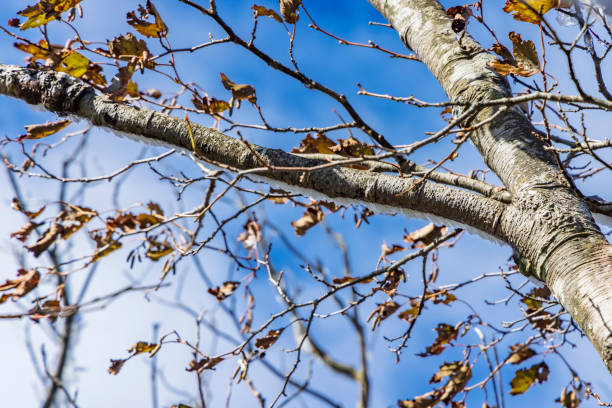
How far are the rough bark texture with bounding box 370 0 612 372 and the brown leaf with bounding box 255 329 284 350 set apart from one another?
109 cm

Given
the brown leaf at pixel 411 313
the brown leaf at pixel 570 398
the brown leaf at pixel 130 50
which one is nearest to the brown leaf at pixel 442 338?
the brown leaf at pixel 411 313

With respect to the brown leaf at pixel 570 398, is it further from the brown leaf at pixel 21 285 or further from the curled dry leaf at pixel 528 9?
the brown leaf at pixel 21 285

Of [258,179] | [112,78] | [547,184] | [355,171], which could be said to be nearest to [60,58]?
[112,78]

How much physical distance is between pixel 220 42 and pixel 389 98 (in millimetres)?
586

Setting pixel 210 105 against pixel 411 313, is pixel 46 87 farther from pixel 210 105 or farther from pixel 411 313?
pixel 411 313

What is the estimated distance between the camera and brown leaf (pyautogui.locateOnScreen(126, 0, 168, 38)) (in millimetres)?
1689

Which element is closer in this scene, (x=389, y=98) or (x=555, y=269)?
(x=555, y=269)

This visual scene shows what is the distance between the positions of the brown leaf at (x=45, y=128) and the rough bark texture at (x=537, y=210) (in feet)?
4.86

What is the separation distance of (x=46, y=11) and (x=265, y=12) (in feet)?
2.28

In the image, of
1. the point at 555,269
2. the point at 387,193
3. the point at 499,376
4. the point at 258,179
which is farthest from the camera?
the point at 499,376

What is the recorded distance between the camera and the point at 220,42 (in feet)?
5.63

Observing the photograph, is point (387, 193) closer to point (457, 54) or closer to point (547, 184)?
point (547, 184)

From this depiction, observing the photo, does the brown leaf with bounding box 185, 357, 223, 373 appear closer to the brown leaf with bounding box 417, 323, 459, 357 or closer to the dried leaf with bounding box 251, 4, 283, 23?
the brown leaf with bounding box 417, 323, 459, 357

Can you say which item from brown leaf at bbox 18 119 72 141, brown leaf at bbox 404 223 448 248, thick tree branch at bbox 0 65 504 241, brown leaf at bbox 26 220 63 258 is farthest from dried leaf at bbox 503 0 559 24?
brown leaf at bbox 26 220 63 258
